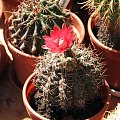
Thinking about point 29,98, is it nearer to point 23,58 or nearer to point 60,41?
point 23,58

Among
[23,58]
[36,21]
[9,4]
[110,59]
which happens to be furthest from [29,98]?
[9,4]

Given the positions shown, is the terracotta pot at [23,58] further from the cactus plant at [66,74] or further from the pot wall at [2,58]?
the cactus plant at [66,74]

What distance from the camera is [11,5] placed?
7.77ft

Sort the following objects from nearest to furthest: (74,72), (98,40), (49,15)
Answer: (74,72)
(49,15)
(98,40)

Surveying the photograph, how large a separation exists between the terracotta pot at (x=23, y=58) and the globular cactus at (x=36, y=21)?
0.04 meters

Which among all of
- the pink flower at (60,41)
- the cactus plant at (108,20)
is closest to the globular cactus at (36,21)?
the cactus plant at (108,20)

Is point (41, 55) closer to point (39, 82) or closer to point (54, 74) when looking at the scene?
point (39, 82)

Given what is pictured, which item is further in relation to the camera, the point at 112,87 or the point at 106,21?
the point at 112,87

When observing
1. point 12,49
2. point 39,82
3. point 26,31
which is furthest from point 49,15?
point 39,82

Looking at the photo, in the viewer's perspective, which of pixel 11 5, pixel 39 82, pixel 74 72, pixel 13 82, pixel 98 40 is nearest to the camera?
pixel 74 72

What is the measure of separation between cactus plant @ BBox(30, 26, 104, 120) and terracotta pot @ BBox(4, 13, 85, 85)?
0.26 m

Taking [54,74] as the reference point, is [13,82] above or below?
below

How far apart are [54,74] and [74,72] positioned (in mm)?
86

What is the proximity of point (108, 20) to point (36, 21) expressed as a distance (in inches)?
14.9
